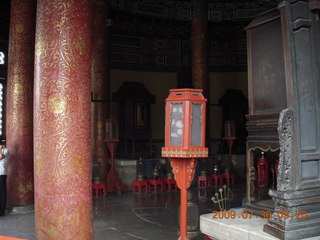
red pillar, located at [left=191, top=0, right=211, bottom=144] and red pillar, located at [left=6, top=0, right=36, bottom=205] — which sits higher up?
red pillar, located at [left=191, top=0, right=211, bottom=144]

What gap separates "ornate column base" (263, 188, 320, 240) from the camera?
2.82 meters

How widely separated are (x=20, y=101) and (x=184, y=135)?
394 centimetres

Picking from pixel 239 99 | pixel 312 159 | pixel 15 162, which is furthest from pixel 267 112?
pixel 239 99

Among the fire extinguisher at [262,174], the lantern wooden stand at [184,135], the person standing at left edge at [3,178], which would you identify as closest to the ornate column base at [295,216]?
the lantern wooden stand at [184,135]

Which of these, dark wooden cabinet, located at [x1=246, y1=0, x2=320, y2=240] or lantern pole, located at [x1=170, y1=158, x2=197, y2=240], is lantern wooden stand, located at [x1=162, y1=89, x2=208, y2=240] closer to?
lantern pole, located at [x1=170, y1=158, x2=197, y2=240]

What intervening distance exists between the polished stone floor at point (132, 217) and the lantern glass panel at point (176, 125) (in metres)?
1.64

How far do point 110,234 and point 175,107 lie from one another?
2178 mm

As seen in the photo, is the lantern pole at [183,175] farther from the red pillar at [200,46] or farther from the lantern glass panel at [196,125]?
the red pillar at [200,46]

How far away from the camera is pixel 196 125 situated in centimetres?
369

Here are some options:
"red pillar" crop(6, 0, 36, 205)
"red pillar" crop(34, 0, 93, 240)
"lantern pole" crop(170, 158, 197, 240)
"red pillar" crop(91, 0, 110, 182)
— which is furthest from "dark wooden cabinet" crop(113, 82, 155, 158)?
"red pillar" crop(34, 0, 93, 240)

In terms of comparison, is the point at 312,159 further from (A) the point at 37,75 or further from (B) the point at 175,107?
(A) the point at 37,75

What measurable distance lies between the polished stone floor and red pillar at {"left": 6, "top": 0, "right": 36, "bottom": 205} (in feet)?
1.97
